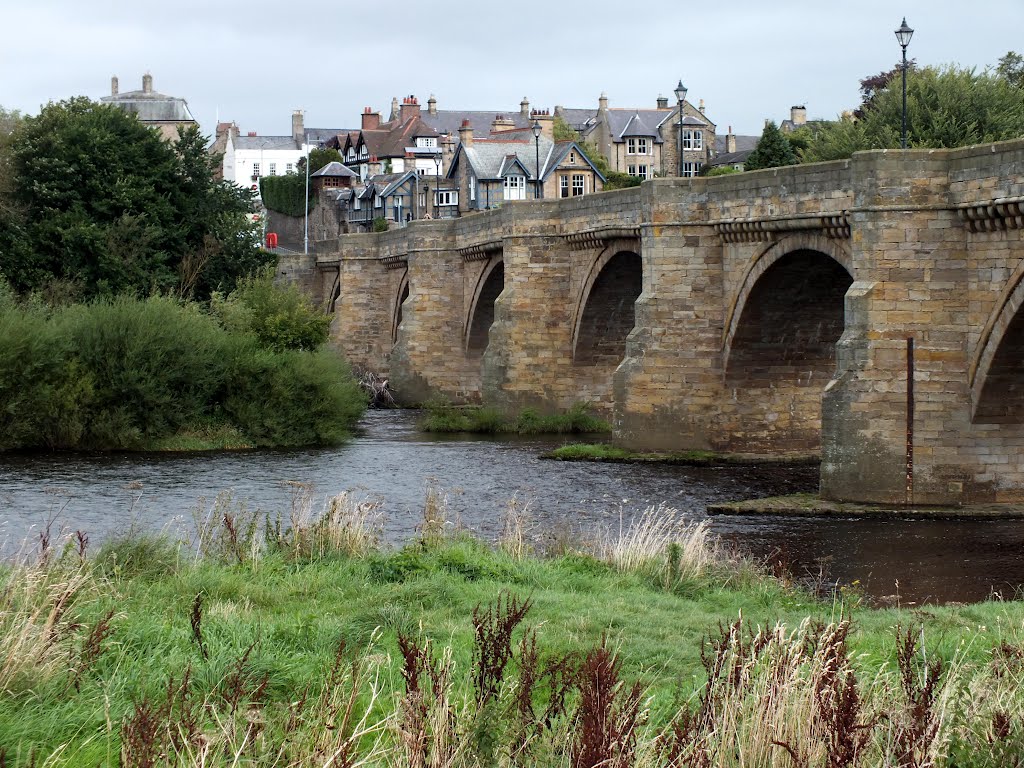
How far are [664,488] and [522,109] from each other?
3175 inches

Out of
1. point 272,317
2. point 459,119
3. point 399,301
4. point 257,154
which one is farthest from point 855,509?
point 257,154

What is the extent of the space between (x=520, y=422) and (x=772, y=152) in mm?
28497

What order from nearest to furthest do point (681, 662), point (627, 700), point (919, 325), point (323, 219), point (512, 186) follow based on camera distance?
point (627, 700) → point (681, 662) → point (919, 325) → point (512, 186) → point (323, 219)

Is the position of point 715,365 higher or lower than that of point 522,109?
lower

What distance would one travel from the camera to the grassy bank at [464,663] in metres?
6.45

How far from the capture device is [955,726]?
7.14m

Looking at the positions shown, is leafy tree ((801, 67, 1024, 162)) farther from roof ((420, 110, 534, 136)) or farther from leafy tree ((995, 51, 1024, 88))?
roof ((420, 110, 534, 136))

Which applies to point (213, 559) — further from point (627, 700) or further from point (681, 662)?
point (627, 700)

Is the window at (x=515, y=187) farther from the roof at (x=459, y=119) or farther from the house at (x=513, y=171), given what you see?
the roof at (x=459, y=119)

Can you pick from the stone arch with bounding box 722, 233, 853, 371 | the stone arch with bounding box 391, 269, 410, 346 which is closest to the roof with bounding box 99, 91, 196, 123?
the stone arch with bounding box 391, 269, 410, 346

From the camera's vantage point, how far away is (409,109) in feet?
362

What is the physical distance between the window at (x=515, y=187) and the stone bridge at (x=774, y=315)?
29.0 metres

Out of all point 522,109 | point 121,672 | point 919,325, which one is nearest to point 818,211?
point 919,325

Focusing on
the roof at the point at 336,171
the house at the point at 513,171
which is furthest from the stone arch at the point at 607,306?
the roof at the point at 336,171
